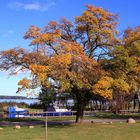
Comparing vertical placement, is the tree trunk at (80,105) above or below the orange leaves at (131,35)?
below

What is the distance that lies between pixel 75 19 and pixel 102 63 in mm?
4403

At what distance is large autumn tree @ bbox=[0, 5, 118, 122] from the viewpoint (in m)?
32.7

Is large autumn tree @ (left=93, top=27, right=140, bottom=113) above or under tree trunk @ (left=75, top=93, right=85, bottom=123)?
above

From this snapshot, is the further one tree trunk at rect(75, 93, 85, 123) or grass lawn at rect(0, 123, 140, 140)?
tree trunk at rect(75, 93, 85, 123)

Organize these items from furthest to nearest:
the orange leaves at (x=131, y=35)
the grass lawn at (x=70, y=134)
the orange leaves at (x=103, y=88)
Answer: the orange leaves at (x=131, y=35), the orange leaves at (x=103, y=88), the grass lawn at (x=70, y=134)

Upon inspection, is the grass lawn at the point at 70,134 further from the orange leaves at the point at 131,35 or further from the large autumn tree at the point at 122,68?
the orange leaves at the point at 131,35

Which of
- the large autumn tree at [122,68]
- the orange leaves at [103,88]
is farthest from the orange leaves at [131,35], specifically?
the orange leaves at [103,88]

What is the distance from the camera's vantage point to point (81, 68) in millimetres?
33938

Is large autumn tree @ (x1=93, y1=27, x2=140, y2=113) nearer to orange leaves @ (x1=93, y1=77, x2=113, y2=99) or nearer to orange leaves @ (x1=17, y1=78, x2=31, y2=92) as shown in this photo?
orange leaves @ (x1=93, y1=77, x2=113, y2=99)

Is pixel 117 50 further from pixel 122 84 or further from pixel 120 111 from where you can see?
pixel 120 111

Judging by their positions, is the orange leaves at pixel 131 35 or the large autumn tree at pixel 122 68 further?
the orange leaves at pixel 131 35

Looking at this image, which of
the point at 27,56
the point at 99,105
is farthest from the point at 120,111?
the point at 27,56

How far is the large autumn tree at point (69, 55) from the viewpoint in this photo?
32688 mm

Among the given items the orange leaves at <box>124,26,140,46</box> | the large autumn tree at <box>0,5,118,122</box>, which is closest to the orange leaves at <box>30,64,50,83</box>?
the large autumn tree at <box>0,5,118,122</box>
